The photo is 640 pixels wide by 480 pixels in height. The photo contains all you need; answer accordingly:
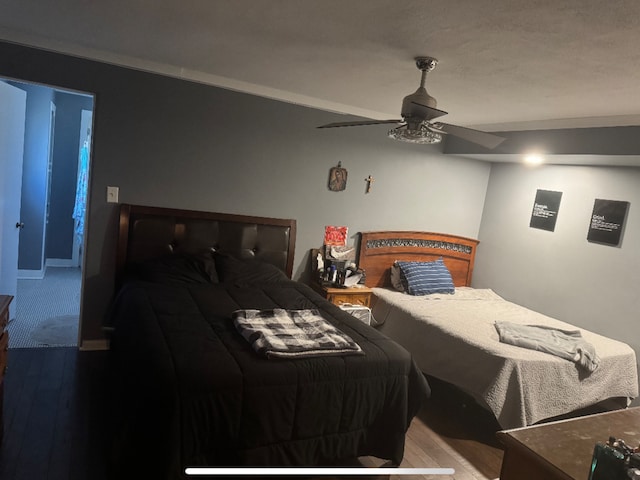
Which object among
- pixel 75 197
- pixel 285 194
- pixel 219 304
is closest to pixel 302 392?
pixel 219 304

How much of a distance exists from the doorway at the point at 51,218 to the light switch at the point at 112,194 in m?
0.65

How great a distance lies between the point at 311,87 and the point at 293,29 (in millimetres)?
1279

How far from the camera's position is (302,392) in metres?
2.23

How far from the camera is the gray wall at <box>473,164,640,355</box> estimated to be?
12.1ft

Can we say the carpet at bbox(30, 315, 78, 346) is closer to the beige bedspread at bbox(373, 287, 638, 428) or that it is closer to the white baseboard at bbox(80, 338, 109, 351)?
the white baseboard at bbox(80, 338, 109, 351)

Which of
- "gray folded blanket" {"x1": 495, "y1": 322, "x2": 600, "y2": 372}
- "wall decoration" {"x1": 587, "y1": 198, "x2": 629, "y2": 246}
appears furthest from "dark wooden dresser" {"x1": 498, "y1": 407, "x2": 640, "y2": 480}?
"wall decoration" {"x1": 587, "y1": 198, "x2": 629, "y2": 246}

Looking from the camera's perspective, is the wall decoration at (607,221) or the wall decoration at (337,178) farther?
the wall decoration at (337,178)

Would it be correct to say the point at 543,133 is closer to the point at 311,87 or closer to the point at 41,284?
the point at 311,87

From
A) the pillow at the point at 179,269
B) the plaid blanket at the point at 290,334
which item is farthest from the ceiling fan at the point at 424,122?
the pillow at the point at 179,269

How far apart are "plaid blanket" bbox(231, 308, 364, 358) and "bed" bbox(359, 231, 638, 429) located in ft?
3.42

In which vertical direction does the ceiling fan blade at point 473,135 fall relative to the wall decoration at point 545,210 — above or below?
above

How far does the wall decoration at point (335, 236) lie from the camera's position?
14.2ft

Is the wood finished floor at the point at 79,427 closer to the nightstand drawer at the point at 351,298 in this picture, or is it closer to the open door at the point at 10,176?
the open door at the point at 10,176

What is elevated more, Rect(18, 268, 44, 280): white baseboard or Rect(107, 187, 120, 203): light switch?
Rect(107, 187, 120, 203): light switch
